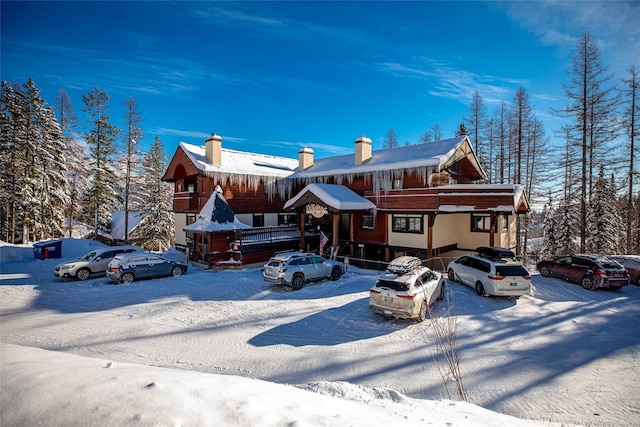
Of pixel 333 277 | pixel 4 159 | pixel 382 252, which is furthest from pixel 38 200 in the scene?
pixel 382 252

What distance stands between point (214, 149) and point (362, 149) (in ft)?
37.5

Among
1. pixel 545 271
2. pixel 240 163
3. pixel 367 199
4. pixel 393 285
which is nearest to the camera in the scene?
pixel 393 285

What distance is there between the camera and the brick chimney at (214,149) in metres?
23.6

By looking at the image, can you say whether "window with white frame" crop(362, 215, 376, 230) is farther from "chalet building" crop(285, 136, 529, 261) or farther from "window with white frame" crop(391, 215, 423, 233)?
"window with white frame" crop(391, 215, 423, 233)

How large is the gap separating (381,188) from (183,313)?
14903 mm

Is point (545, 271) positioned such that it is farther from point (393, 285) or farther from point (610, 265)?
point (393, 285)

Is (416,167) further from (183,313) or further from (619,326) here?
(183,313)

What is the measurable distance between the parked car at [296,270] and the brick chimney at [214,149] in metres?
11.8

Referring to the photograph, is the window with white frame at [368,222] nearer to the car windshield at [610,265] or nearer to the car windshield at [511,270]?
the car windshield at [511,270]

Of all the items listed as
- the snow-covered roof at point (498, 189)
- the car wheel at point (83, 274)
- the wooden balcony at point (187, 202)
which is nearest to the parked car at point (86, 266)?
the car wheel at point (83, 274)

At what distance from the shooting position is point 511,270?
514 inches

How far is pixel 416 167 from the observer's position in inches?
773

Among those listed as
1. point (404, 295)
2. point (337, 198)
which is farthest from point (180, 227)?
point (404, 295)

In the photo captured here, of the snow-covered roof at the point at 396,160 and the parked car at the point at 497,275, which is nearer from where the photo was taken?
the parked car at the point at 497,275
